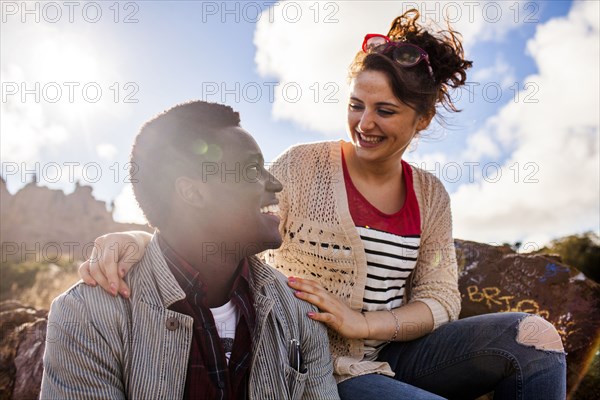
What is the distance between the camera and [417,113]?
11.0ft

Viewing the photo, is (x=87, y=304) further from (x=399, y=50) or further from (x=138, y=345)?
(x=399, y=50)

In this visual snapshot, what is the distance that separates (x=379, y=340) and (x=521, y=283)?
1.92 metres

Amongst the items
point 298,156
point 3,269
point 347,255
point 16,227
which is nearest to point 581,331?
point 347,255

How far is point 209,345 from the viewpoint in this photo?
223 centimetres

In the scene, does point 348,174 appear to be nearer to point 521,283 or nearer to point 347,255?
point 347,255

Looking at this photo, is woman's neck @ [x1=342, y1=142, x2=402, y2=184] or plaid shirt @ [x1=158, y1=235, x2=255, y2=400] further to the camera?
woman's neck @ [x1=342, y1=142, x2=402, y2=184]

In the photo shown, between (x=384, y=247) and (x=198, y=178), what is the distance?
1.36 meters

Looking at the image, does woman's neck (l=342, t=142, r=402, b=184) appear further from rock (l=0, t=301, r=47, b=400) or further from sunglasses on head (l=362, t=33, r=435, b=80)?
rock (l=0, t=301, r=47, b=400)

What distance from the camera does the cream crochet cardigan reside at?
10.5 ft

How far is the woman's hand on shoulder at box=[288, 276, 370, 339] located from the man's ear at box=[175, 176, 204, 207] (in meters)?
0.72

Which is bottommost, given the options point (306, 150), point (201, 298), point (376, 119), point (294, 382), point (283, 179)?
point (294, 382)

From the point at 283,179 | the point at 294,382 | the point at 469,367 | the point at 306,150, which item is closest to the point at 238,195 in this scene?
the point at 283,179

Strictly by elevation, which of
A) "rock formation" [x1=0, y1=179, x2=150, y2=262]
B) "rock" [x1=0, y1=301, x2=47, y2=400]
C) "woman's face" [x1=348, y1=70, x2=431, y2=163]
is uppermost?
"woman's face" [x1=348, y1=70, x2=431, y2=163]

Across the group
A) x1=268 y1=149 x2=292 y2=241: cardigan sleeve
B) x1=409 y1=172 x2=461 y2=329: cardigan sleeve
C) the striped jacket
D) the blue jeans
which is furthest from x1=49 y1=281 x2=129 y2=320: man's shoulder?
x1=409 y1=172 x2=461 y2=329: cardigan sleeve
